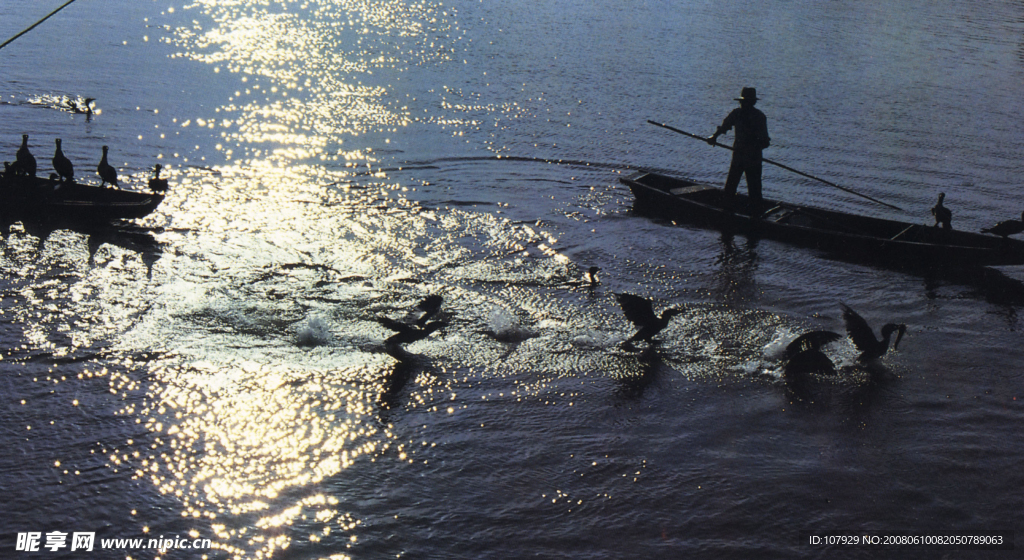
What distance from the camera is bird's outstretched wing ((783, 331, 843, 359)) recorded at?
33.1 feet

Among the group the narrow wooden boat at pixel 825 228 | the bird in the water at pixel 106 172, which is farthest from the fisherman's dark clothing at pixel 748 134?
the bird in the water at pixel 106 172

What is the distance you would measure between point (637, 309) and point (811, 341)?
2.14m

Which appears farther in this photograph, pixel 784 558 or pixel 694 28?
pixel 694 28

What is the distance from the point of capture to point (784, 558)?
7613 millimetres

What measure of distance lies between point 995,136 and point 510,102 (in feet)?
46.8

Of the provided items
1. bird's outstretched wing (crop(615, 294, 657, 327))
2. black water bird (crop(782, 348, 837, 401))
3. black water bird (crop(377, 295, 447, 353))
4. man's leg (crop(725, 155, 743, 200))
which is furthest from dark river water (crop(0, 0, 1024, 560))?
man's leg (crop(725, 155, 743, 200))

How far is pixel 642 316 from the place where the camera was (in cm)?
1064

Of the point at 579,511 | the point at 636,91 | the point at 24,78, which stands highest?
the point at 636,91

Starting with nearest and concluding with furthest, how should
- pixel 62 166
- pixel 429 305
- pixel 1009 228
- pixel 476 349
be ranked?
1. pixel 429 305
2. pixel 476 349
3. pixel 1009 228
4. pixel 62 166

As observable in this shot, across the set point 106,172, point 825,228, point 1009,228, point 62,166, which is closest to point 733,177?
point 825,228

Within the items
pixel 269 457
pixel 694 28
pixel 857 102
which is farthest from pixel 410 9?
pixel 269 457

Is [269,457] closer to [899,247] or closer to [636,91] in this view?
[899,247]

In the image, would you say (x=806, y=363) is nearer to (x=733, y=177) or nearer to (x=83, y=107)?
(x=733, y=177)

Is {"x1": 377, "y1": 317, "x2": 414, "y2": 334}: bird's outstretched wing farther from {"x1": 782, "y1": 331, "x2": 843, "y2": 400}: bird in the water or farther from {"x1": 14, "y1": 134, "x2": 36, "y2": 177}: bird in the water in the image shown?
{"x1": 14, "y1": 134, "x2": 36, "y2": 177}: bird in the water
